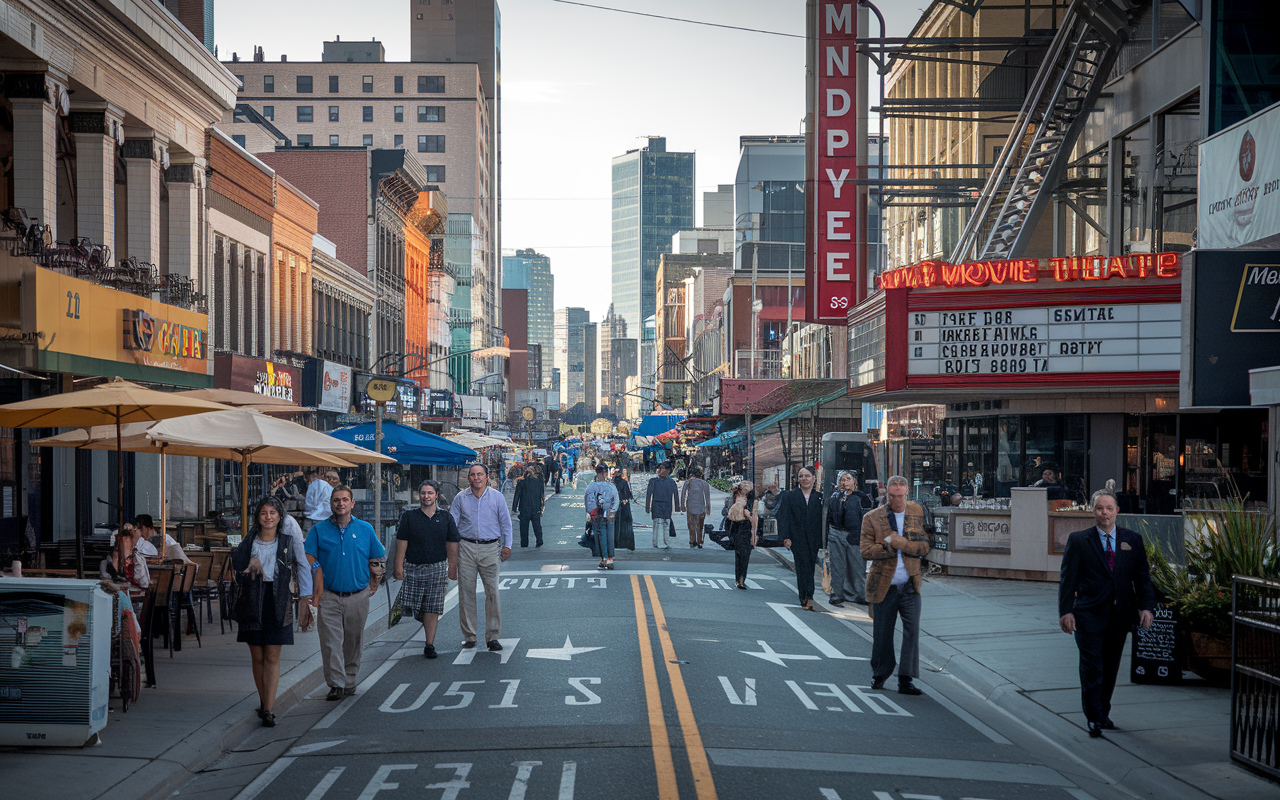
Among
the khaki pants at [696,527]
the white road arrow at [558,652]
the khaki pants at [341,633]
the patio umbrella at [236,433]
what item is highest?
the patio umbrella at [236,433]

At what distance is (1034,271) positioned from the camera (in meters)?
22.4

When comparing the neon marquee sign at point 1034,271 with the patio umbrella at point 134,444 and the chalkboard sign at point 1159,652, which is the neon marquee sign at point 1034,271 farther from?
the chalkboard sign at point 1159,652

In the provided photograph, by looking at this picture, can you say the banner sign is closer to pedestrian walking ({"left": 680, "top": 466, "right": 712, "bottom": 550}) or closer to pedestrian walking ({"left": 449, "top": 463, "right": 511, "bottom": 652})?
pedestrian walking ({"left": 680, "top": 466, "right": 712, "bottom": 550})

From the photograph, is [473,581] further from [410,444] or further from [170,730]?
[410,444]

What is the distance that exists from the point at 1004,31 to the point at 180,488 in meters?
25.9

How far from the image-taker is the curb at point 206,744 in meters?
7.90

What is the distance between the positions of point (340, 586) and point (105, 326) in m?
12.8

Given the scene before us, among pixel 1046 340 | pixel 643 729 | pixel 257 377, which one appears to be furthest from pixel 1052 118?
pixel 643 729

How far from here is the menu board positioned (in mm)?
21953

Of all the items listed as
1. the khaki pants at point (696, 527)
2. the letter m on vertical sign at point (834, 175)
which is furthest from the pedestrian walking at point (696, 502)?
the letter m on vertical sign at point (834, 175)

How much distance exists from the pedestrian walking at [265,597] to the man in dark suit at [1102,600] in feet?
20.2

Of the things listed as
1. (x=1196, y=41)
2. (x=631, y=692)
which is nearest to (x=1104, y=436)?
(x=1196, y=41)

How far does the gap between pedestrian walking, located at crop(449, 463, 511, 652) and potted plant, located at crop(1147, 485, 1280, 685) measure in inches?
269

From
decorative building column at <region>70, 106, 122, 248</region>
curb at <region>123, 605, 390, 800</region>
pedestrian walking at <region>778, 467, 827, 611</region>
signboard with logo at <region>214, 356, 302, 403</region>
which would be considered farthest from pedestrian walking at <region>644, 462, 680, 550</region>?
curb at <region>123, 605, 390, 800</region>
